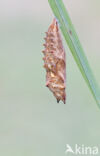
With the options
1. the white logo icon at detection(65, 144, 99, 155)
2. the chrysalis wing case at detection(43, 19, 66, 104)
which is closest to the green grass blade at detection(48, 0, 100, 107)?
the chrysalis wing case at detection(43, 19, 66, 104)

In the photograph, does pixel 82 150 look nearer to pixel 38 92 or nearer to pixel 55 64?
pixel 38 92

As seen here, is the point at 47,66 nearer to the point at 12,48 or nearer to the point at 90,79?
the point at 90,79

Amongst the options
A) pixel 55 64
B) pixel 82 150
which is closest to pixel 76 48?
pixel 55 64

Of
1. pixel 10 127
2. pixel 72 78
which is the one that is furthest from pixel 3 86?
pixel 72 78

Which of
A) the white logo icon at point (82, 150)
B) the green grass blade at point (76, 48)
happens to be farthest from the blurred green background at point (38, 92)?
the green grass blade at point (76, 48)

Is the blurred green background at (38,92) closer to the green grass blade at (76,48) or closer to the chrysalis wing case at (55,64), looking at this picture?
the chrysalis wing case at (55,64)

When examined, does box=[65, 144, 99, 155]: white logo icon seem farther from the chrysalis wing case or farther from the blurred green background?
the chrysalis wing case
